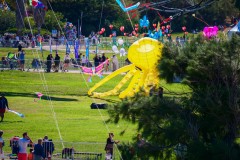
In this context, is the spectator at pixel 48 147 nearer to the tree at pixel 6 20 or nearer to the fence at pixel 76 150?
the fence at pixel 76 150

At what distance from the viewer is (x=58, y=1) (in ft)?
261

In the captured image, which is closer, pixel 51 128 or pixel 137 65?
pixel 51 128

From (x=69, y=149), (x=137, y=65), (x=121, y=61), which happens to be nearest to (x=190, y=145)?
(x=69, y=149)

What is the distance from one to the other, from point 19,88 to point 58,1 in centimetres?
3465

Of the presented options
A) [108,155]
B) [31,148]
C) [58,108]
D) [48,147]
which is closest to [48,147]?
[48,147]

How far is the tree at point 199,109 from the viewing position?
2462 cm

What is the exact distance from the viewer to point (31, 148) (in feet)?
97.0

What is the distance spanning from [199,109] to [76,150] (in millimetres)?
5611

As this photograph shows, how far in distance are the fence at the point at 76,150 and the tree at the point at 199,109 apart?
363 centimetres

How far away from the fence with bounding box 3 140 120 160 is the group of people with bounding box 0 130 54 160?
34mm

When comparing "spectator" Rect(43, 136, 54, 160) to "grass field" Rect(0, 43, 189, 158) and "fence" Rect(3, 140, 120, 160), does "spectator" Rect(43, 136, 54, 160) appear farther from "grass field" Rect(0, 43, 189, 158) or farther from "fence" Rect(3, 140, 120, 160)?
"grass field" Rect(0, 43, 189, 158)

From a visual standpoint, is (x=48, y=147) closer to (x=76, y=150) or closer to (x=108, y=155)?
(x=76, y=150)

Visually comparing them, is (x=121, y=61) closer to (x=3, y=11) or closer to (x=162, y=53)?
(x=3, y=11)

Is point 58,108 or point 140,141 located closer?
point 140,141
